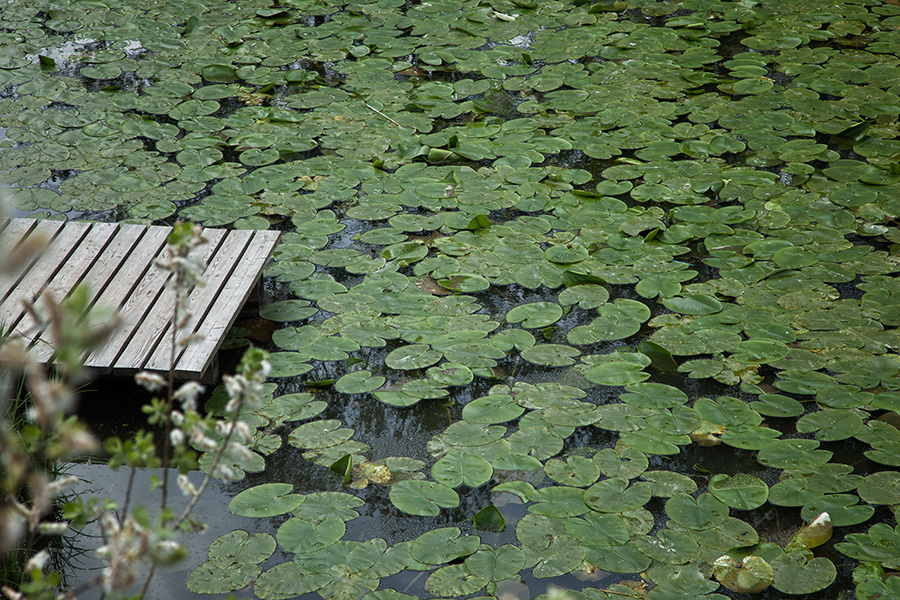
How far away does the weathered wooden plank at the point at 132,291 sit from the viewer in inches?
95.3

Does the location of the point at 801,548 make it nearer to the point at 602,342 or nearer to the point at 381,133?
the point at 602,342

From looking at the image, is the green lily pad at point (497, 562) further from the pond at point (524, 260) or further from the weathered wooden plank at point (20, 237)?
the weathered wooden plank at point (20, 237)

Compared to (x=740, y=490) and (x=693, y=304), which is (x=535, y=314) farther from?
(x=740, y=490)

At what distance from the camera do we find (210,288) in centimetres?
269

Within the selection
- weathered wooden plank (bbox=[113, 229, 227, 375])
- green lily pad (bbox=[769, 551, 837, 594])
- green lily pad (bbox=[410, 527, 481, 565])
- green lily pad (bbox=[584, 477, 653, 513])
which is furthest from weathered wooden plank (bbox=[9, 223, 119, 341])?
green lily pad (bbox=[769, 551, 837, 594])

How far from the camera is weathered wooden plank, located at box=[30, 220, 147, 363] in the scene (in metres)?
2.43

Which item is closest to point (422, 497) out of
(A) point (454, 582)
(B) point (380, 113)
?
(A) point (454, 582)

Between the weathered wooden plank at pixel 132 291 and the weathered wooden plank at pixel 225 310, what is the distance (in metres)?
0.22

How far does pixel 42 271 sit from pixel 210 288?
0.60m

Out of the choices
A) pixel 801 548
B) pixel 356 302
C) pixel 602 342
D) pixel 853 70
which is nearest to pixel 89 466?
pixel 356 302

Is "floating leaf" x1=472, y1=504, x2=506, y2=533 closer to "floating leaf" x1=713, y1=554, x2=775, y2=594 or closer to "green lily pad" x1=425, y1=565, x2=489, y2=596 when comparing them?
"green lily pad" x1=425, y1=565, x2=489, y2=596

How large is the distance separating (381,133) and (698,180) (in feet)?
5.06

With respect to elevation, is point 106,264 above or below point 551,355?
above

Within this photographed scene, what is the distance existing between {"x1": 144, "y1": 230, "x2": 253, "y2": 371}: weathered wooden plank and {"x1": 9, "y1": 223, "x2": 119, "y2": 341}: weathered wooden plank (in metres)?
0.41
